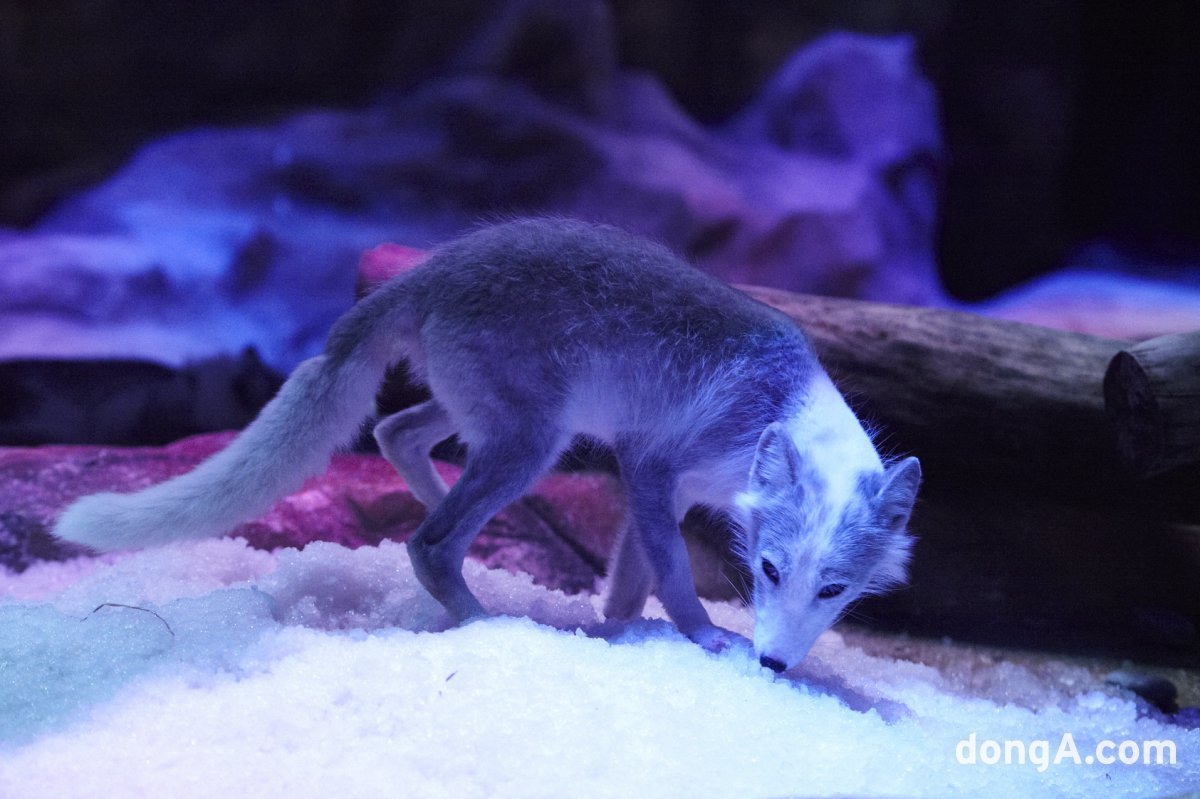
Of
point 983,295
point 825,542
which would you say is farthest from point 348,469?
point 983,295

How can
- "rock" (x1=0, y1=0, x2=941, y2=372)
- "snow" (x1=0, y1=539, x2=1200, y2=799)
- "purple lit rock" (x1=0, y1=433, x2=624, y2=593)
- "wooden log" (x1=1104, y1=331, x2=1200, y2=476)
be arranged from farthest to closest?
"rock" (x1=0, y1=0, x2=941, y2=372), "purple lit rock" (x1=0, y1=433, x2=624, y2=593), "wooden log" (x1=1104, y1=331, x2=1200, y2=476), "snow" (x1=0, y1=539, x2=1200, y2=799)

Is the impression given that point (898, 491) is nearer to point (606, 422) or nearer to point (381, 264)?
point (606, 422)

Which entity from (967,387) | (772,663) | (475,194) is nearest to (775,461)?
(772,663)

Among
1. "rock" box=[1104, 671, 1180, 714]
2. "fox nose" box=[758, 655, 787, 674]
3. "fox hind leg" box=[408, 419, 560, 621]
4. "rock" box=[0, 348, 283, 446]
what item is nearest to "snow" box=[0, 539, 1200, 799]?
"fox nose" box=[758, 655, 787, 674]

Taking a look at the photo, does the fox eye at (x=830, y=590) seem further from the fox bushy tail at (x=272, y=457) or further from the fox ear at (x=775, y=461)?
the fox bushy tail at (x=272, y=457)

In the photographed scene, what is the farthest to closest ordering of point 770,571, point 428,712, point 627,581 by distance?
point 627,581
point 770,571
point 428,712

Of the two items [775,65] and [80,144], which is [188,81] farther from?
[775,65]

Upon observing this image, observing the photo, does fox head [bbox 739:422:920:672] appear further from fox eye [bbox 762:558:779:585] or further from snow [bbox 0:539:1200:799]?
snow [bbox 0:539:1200:799]
